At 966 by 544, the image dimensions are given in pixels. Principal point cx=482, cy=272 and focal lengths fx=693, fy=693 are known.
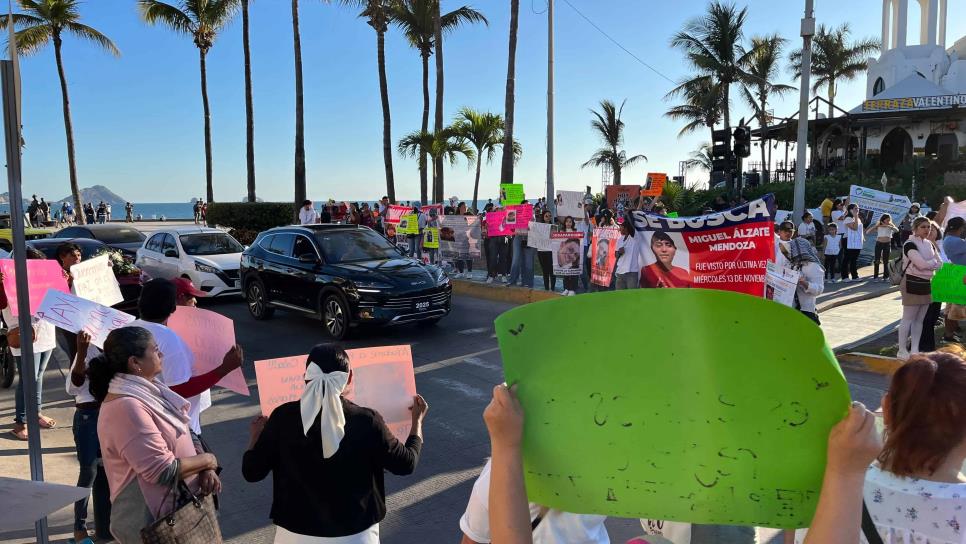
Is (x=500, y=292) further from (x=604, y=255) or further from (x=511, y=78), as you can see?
(x=511, y=78)

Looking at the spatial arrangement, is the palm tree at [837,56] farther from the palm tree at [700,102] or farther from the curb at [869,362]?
the curb at [869,362]

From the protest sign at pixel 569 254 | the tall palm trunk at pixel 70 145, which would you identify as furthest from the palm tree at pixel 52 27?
the protest sign at pixel 569 254

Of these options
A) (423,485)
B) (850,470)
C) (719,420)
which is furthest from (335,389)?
(423,485)

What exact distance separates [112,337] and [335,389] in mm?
1246

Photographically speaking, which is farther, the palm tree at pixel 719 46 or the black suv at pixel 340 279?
the palm tree at pixel 719 46

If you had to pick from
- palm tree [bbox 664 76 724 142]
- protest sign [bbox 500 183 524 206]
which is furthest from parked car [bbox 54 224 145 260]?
palm tree [bbox 664 76 724 142]

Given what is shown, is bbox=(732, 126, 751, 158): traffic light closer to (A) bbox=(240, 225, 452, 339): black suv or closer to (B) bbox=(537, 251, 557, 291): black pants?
(B) bbox=(537, 251, 557, 291): black pants

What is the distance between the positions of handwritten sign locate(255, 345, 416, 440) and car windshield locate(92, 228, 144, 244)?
16112 millimetres

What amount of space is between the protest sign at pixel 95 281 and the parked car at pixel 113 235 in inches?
449

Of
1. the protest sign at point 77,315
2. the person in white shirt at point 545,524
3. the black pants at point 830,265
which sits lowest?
the black pants at point 830,265

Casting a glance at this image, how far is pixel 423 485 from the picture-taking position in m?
5.42

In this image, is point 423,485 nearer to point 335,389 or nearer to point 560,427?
point 335,389

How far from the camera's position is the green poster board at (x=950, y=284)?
7.85 meters

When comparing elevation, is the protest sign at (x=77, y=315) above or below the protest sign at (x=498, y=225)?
below
